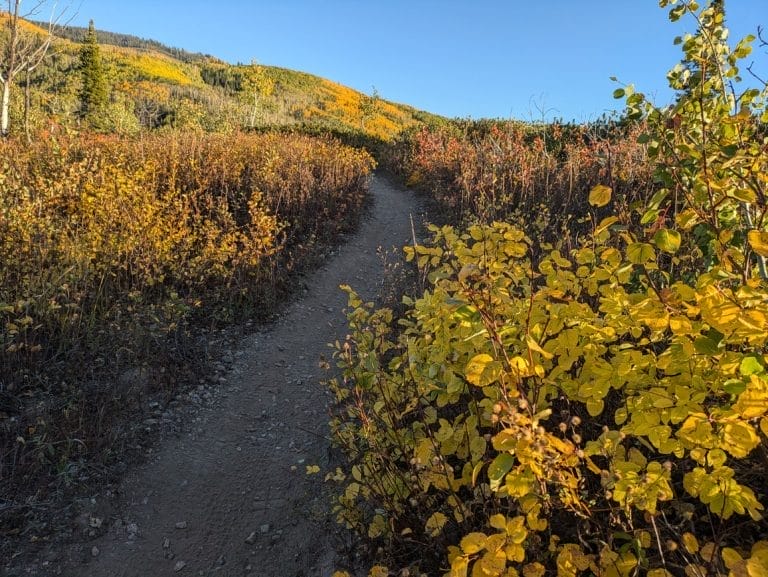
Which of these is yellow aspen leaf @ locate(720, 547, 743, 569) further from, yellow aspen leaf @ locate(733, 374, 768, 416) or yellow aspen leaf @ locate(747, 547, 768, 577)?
yellow aspen leaf @ locate(733, 374, 768, 416)

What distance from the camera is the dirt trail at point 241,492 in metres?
2.89

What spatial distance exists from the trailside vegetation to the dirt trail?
Result: 0.96m

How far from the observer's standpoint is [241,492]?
3.47 meters

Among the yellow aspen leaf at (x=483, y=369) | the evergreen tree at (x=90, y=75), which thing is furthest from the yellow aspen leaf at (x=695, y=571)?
the evergreen tree at (x=90, y=75)

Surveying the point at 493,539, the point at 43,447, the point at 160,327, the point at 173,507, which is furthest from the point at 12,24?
the point at 493,539

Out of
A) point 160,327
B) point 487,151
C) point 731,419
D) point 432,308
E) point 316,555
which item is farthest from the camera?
point 487,151

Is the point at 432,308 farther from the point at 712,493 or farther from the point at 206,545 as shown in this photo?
the point at 206,545

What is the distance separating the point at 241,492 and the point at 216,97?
43697 millimetres

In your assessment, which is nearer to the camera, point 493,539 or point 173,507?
point 493,539

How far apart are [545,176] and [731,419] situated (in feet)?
25.3

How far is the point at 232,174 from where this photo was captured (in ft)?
26.6

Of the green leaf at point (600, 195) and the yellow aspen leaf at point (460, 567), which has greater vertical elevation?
the green leaf at point (600, 195)

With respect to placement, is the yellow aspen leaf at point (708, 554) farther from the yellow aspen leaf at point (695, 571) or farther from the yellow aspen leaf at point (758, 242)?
the yellow aspen leaf at point (758, 242)

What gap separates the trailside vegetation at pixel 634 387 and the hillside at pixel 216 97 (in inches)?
841
